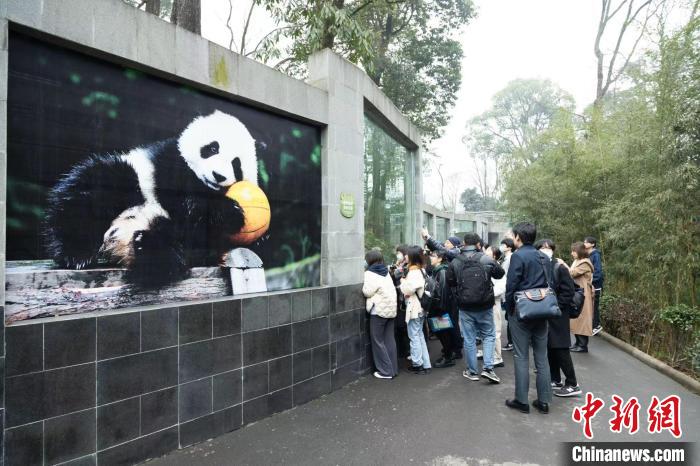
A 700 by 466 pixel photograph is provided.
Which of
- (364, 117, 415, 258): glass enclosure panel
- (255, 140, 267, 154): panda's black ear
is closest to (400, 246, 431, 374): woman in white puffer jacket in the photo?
(364, 117, 415, 258): glass enclosure panel

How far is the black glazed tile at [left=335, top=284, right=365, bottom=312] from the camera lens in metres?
4.57

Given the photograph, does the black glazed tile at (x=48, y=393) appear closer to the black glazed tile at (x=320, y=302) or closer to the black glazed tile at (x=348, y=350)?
the black glazed tile at (x=320, y=302)

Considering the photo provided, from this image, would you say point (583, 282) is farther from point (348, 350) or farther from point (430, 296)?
point (348, 350)

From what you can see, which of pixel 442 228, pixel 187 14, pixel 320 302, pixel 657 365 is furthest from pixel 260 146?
pixel 442 228

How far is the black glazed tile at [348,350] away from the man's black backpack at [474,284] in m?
1.29

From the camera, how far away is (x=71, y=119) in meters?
2.70

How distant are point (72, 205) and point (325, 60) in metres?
3.05

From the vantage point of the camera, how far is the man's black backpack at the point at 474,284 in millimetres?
4578

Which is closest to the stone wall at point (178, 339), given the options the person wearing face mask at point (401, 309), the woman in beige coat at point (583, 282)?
the person wearing face mask at point (401, 309)

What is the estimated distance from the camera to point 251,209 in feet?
12.6

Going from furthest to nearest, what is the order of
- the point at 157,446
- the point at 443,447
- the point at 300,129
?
the point at 300,129 → the point at 443,447 → the point at 157,446

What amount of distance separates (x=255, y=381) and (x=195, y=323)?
2.72 feet

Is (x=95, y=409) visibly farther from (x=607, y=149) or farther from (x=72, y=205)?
(x=607, y=149)

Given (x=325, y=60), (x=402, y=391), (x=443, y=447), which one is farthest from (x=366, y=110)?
(x=443, y=447)
